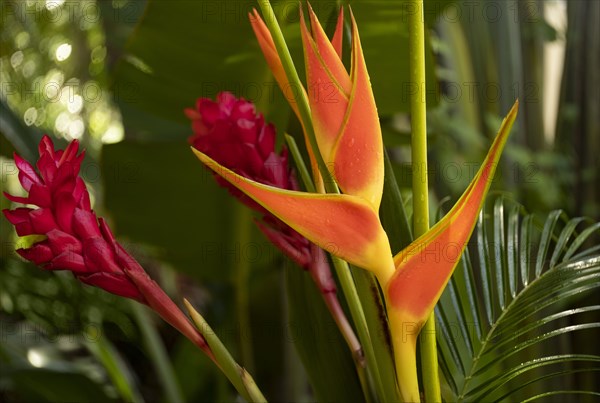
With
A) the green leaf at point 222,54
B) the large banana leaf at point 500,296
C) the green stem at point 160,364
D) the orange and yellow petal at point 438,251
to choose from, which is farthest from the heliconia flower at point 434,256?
the green stem at point 160,364

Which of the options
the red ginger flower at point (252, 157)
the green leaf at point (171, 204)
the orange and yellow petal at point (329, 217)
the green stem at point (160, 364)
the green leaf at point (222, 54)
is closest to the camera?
the orange and yellow petal at point (329, 217)

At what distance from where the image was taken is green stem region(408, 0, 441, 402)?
355 mm

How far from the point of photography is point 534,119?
1292 mm

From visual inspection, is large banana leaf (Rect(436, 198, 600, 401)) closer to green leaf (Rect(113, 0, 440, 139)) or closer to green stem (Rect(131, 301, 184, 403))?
green leaf (Rect(113, 0, 440, 139))

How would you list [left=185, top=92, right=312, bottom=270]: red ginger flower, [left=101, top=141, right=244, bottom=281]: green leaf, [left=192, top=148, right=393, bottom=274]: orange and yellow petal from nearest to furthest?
1. [left=192, top=148, right=393, bottom=274]: orange and yellow petal
2. [left=185, top=92, right=312, bottom=270]: red ginger flower
3. [left=101, top=141, right=244, bottom=281]: green leaf

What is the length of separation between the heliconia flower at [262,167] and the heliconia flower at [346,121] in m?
0.09

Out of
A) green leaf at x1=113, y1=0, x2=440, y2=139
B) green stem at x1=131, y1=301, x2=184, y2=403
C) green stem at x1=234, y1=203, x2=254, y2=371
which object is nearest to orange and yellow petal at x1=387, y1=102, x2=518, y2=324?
green leaf at x1=113, y1=0, x2=440, y2=139

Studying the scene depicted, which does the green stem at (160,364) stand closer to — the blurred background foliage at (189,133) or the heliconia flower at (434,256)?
the blurred background foliage at (189,133)

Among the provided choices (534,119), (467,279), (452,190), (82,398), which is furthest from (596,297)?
(82,398)

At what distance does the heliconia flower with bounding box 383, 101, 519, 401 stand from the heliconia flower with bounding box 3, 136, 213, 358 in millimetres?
109

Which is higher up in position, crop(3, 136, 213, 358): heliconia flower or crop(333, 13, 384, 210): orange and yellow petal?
crop(333, 13, 384, 210): orange and yellow petal

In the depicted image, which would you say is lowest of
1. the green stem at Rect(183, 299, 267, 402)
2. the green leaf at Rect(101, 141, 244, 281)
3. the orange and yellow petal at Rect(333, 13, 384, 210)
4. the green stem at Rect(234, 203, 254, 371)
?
the green stem at Rect(234, 203, 254, 371)

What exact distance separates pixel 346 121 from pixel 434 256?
0.25 ft

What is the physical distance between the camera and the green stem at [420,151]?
35 cm
